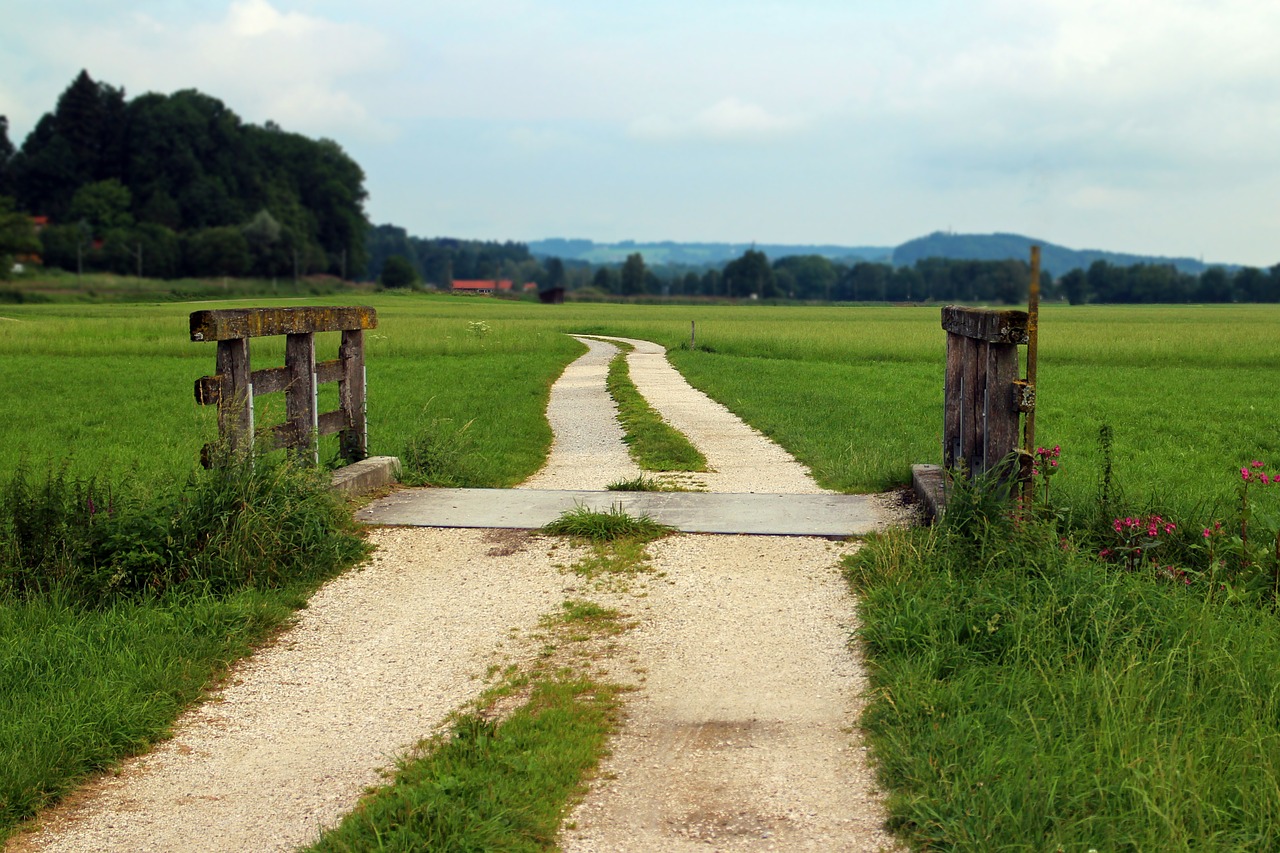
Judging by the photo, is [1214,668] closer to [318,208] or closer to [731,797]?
[731,797]

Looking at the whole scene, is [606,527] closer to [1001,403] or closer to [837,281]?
[1001,403]

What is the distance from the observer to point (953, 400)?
8664 millimetres

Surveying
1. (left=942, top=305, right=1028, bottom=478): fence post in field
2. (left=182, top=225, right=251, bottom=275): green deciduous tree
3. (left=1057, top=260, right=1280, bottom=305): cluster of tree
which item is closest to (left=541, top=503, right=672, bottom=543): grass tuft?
(left=942, top=305, right=1028, bottom=478): fence post in field

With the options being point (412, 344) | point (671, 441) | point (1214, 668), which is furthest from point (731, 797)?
point (412, 344)

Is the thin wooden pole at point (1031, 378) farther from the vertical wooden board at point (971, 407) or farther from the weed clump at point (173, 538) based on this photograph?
the weed clump at point (173, 538)

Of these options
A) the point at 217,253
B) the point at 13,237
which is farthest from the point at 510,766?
the point at 13,237

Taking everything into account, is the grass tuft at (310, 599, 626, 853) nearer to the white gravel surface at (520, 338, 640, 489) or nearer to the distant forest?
the white gravel surface at (520, 338, 640, 489)

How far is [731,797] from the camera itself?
4.03 meters

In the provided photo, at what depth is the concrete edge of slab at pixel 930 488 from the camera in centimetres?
751

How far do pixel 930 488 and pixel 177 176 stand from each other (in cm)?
13026

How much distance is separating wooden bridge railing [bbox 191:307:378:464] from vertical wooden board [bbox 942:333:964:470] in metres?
4.94

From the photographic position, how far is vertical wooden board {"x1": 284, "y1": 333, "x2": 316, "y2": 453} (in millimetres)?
8734

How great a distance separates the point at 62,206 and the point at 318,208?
27349 millimetres

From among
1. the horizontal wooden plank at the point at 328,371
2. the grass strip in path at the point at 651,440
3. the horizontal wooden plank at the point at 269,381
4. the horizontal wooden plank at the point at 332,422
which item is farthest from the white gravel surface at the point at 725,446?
the horizontal wooden plank at the point at 269,381
